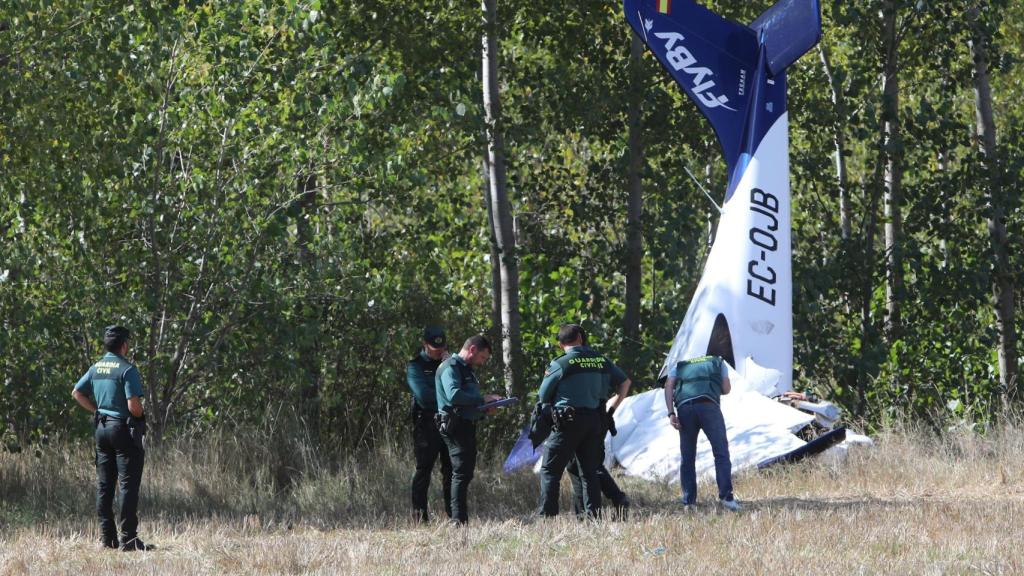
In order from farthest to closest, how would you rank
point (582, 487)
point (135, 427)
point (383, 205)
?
point (383, 205) → point (582, 487) → point (135, 427)

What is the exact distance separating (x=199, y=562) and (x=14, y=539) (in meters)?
2.14

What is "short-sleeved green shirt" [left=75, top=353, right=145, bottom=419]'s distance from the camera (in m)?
9.85

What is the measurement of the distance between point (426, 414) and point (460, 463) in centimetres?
59

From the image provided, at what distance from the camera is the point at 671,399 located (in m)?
11.2

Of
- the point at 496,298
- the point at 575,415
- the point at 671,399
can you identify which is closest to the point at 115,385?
the point at 575,415

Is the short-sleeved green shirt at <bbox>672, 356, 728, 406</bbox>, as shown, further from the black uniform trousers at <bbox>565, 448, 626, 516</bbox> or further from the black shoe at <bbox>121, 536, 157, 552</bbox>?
the black shoe at <bbox>121, 536, 157, 552</bbox>

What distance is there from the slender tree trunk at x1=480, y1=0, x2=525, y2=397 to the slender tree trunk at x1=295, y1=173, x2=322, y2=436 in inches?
87.0

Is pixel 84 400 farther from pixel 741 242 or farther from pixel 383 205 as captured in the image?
pixel 741 242

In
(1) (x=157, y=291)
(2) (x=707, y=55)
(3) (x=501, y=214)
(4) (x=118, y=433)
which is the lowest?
(4) (x=118, y=433)

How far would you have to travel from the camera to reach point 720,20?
49.5 ft

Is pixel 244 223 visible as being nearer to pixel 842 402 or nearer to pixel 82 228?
pixel 82 228

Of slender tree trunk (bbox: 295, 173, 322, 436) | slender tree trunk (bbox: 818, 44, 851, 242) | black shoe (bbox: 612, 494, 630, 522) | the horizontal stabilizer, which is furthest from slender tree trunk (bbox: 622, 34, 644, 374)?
black shoe (bbox: 612, 494, 630, 522)

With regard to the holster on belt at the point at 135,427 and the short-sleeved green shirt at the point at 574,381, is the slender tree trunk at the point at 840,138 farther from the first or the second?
the holster on belt at the point at 135,427

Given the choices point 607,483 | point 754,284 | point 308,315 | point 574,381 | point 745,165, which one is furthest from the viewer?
point 745,165
